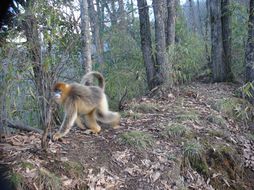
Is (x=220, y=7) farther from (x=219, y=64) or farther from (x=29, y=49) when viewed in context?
(x=29, y=49)

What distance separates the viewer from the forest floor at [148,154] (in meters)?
4.50

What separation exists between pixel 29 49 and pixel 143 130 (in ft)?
8.20

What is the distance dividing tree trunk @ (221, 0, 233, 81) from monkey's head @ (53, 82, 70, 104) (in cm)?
657

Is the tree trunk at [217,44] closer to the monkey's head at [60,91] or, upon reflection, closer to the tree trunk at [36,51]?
the monkey's head at [60,91]

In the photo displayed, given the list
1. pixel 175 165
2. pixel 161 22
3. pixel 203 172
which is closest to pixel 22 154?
pixel 175 165

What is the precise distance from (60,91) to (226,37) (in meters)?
7.11

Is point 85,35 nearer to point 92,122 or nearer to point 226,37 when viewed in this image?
point 92,122

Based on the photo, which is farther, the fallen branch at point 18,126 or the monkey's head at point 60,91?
the fallen branch at point 18,126

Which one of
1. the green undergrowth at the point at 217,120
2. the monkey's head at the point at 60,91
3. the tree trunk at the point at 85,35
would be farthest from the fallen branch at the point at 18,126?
the green undergrowth at the point at 217,120

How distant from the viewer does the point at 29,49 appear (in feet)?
14.4

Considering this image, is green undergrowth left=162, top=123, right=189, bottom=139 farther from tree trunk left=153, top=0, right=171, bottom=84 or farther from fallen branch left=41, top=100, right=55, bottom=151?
tree trunk left=153, top=0, right=171, bottom=84

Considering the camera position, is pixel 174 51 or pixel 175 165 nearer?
pixel 175 165

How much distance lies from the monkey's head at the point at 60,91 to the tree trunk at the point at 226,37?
6568 millimetres

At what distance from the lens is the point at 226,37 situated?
432 inches
